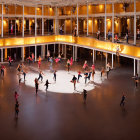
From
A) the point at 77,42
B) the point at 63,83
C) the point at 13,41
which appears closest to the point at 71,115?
the point at 63,83

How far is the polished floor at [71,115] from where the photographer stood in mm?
13133

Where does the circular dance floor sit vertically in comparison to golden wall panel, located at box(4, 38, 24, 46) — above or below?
below

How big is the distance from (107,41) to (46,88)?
1157 centimetres

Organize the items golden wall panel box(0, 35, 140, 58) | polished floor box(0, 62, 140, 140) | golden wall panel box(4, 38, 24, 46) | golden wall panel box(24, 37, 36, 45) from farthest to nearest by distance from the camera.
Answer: golden wall panel box(24, 37, 36, 45) → golden wall panel box(4, 38, 24, 46) → golden wall panel box(0, 35, 140, 58) → polished floor box(0, 62, 140, 140)

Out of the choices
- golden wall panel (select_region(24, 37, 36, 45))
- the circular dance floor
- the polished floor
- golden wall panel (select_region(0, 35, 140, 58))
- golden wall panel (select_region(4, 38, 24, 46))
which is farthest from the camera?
golden wall panel (select_region(24, 37, 36, 45))

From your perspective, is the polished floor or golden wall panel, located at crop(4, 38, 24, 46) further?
golden wall panel, located at crop(4, 38, 24, 46)

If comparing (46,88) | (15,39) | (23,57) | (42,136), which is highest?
(15,39)

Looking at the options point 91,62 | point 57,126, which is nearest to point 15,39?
point 91,62

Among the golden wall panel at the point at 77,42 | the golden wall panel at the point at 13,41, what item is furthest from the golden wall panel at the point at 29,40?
the golden wall panel at the point at 13,41

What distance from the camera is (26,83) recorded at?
76.9 feet

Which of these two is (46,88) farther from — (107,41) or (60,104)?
(107,41)

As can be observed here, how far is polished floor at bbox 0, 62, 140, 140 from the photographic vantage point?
13.1 metres

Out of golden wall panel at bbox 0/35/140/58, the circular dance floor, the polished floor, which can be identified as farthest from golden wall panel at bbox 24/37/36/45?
the polished floor

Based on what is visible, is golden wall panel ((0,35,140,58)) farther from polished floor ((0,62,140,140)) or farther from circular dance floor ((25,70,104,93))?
polished floor ((0,62,140,140))
